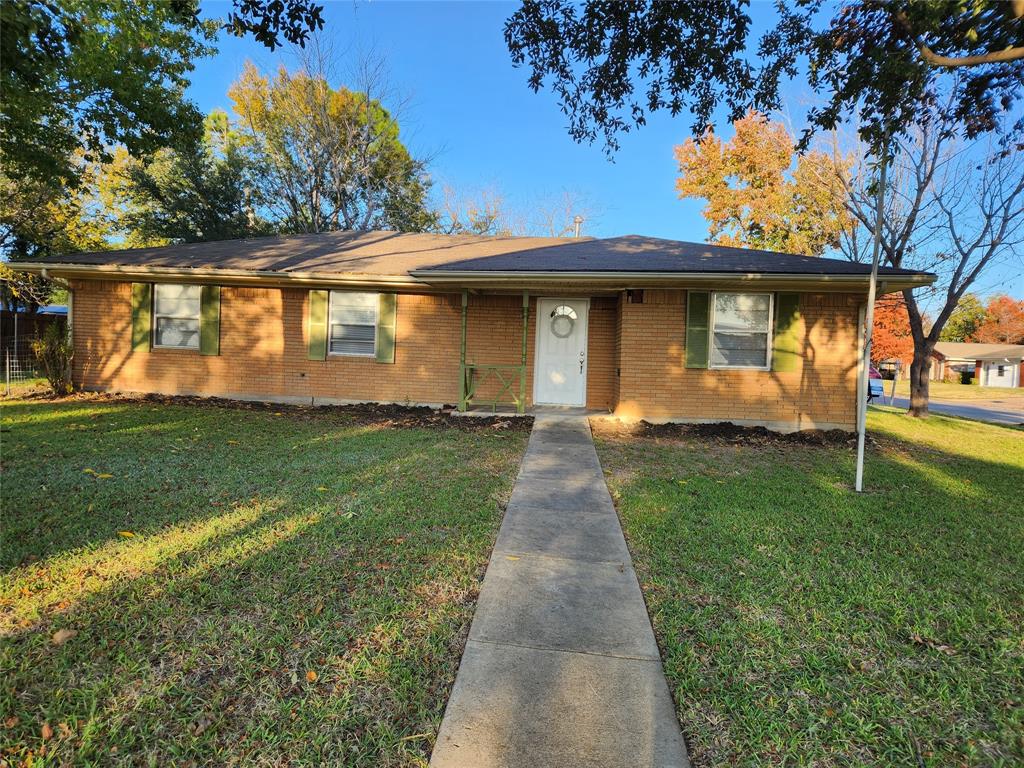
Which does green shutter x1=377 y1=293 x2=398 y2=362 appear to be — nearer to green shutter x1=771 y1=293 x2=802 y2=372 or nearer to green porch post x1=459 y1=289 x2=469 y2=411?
green porch post x1=459 y1=289 x2=469 y2=411

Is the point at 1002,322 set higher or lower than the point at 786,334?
higher

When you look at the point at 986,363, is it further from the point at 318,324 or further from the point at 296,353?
the point at 296,353

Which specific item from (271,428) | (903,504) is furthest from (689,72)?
(271,428)

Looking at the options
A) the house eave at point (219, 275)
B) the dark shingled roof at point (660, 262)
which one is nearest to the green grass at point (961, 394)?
the dark shingled roof at point (660, 262)

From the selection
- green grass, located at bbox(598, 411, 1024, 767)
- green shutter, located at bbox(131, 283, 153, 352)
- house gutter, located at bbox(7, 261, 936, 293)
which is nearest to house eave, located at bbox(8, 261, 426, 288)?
house gutter, located at bbox(7, 261, 936, 293)

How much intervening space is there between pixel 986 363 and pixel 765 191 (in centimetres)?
3692

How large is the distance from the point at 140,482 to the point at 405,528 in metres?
2.91

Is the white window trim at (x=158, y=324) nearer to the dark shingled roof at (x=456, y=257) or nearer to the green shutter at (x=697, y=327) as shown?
the dark shingled roof at (x=456, y=257)

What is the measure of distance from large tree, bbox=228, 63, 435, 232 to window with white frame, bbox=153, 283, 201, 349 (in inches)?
533

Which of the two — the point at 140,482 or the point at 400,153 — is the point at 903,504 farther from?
the point at 400,153

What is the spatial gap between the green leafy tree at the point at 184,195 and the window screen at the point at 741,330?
68.6ft

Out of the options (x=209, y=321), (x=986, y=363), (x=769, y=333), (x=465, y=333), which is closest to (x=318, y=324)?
(x=209, y=321)

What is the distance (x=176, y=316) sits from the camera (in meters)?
10.5

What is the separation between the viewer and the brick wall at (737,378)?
899 centimetres
